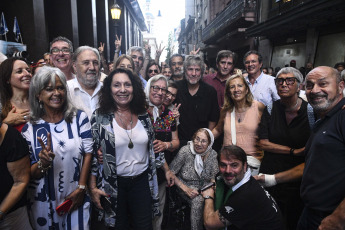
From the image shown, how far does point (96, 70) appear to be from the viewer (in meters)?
3.07

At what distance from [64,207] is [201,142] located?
195 cm

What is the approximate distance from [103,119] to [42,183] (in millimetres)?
827

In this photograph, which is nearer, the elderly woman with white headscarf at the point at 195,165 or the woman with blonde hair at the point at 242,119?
the woman with blonde hair at the point at 242,119

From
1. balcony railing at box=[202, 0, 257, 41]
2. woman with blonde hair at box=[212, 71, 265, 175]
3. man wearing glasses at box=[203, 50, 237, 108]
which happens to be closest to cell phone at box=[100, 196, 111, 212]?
woman with blonde hair at box=[212, 71, 265, 175]

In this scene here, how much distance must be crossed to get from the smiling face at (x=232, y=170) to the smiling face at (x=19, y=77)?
93.5 inches

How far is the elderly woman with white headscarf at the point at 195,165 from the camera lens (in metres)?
3.36

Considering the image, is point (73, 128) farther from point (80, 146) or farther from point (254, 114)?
point (254, 114)

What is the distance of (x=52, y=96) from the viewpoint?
2174 mm

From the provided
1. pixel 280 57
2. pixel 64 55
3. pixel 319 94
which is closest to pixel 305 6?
pixel 280 57

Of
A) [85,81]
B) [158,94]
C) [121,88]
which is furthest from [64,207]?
[158,94]

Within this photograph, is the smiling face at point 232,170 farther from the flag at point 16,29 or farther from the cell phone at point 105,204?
the flag at point 16,29

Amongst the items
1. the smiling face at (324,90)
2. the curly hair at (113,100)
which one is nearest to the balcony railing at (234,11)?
Answer: the smiling face at (324,90)

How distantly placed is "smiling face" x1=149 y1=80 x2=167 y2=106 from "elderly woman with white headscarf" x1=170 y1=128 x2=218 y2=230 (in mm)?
770

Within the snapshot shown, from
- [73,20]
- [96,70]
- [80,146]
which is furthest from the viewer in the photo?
[73,20]
